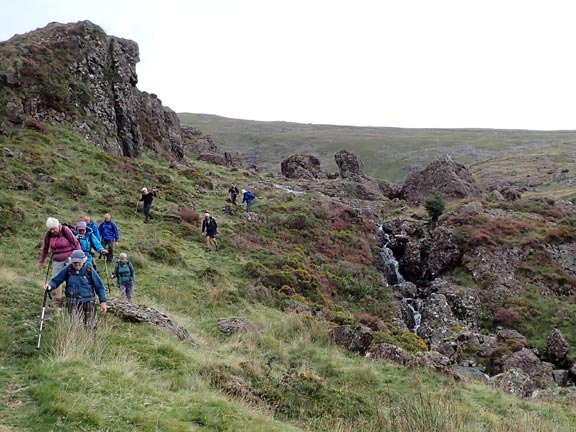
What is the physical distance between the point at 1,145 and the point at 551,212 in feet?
128

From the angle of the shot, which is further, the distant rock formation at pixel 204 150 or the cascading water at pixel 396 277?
the distant rock formation at pixel 204 150

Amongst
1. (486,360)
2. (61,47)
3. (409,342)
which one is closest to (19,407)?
(409,342)

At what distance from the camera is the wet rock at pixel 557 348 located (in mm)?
22344

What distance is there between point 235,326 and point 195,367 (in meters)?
4.70

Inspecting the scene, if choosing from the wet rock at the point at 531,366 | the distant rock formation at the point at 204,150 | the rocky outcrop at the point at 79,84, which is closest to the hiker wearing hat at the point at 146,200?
the rocky outcrop at the point at 79,84

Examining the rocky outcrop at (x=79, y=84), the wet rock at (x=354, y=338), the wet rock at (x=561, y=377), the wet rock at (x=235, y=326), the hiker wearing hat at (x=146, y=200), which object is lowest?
the wet rock at (x=561, y=377)

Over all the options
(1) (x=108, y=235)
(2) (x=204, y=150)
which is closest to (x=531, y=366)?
(1) (x=108, y=235)

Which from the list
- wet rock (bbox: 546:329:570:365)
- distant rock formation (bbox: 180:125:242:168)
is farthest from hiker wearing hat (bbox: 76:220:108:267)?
distant rock formation (bbox: 180:125:242:168)

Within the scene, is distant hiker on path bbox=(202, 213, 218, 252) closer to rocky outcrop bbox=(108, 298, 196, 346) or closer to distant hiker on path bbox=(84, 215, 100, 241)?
distant hiker on path bbox=(84, 215, 100, 241)

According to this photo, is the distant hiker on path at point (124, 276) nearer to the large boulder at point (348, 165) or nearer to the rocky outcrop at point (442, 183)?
the rocky outcrop at point (442, 183)

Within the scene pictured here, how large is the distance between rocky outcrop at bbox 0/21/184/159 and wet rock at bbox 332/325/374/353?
2604 cm

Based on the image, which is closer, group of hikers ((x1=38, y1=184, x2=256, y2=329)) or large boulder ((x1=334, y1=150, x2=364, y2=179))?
group of hikers ((x1=38, y1=184, x2=256, y2=329))

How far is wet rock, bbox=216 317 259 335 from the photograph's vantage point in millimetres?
14953

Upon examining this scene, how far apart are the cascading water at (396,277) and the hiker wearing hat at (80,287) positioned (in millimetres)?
19205
